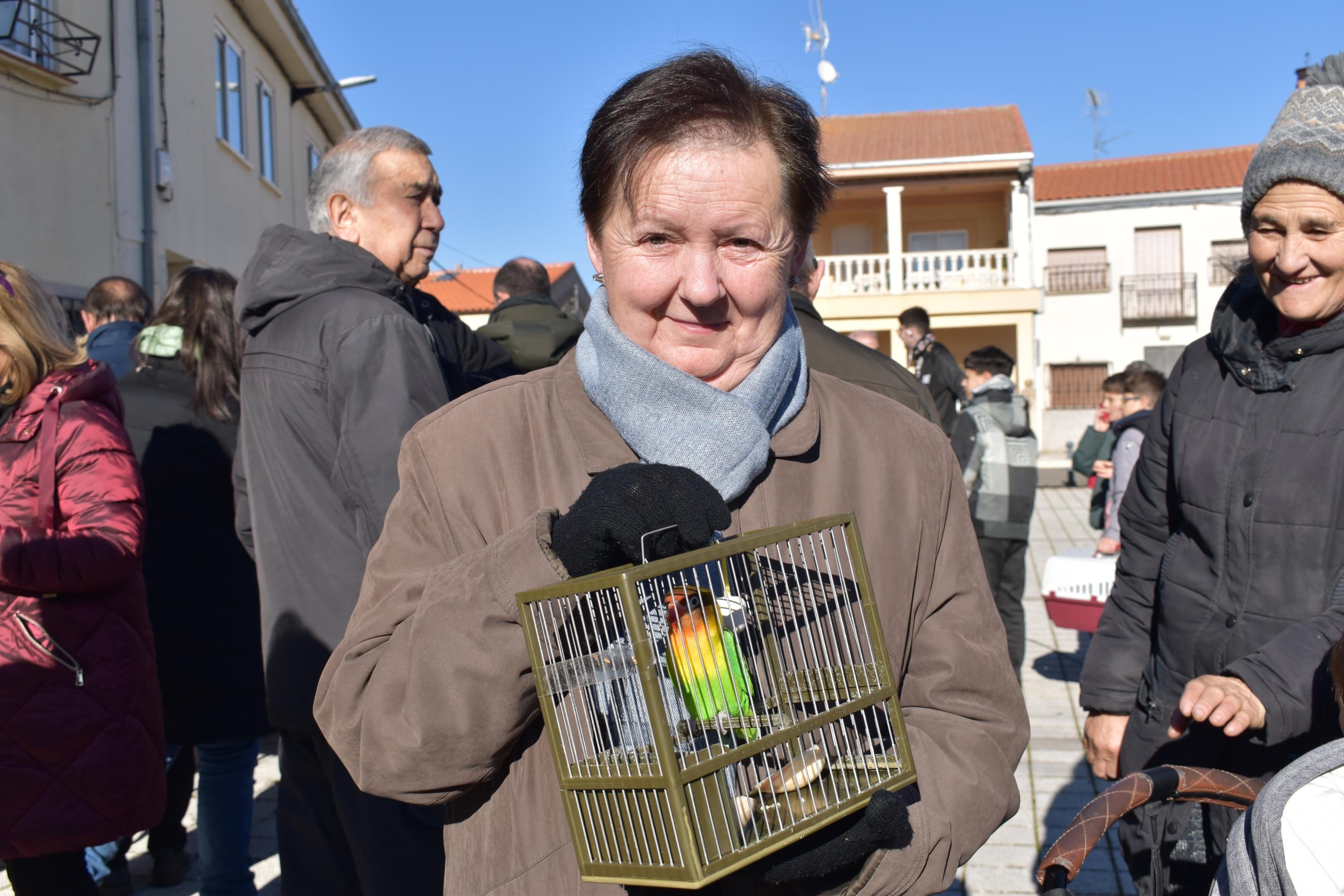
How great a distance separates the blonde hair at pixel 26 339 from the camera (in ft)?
9.82

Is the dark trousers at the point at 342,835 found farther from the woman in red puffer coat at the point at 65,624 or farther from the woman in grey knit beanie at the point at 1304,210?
the woman in grey knit beanie at the point at 1304,210

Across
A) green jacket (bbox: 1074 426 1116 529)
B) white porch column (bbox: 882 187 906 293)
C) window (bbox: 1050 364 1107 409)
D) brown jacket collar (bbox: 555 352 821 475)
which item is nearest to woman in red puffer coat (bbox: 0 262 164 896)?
brown jacket collar (bbox: 555 352 821 475)

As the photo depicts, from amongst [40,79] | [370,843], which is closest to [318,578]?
[370,843]

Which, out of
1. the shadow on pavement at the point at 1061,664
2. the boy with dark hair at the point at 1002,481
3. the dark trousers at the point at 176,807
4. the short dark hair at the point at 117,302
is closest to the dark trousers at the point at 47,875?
the dark trousers at the point at 176,807

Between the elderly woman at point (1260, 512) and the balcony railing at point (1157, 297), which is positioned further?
the balcony railing at point (1157, 297)

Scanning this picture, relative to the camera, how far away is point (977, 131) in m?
29.7

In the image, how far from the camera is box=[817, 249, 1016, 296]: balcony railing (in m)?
25.2

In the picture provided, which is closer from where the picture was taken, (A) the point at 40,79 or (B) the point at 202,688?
(B) the point at 202,688

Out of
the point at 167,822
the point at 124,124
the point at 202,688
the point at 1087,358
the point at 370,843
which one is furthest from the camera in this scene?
the point at 1087,358

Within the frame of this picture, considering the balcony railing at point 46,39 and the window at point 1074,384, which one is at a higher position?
the balcony railing at point 46,39

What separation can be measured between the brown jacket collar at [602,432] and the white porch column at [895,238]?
2416cm

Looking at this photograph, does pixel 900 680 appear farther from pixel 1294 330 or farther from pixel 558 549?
pixel 1294 330

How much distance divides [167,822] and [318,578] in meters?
2.21

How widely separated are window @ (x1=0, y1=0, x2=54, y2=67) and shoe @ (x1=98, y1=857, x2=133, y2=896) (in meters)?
6.96
